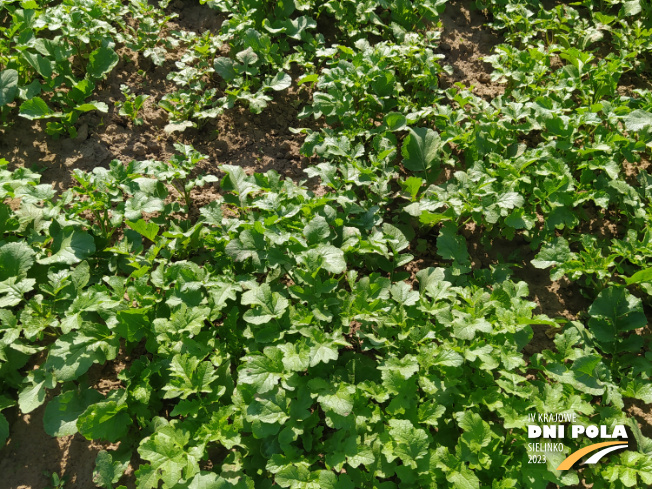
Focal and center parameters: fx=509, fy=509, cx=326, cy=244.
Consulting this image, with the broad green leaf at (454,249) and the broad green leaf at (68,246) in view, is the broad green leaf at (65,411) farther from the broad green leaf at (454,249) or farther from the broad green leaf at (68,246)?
the broad green leaf at (454,249)

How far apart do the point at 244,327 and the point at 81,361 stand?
0.87m

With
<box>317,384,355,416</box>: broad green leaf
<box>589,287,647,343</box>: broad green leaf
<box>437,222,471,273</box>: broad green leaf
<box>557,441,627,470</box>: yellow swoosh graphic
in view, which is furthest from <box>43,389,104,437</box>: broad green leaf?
<box>589,287,647,343</box>: broad green leaf

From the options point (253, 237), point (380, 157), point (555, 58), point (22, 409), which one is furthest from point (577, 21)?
point (22, 409)

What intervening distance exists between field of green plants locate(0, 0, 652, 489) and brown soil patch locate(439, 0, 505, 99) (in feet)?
0.33

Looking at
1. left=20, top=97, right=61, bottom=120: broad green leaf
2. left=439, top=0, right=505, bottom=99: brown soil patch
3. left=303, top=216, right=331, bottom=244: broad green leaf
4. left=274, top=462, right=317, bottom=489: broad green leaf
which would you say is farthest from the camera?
left=439, top=0, right=505, bottom=99: brown soil patch

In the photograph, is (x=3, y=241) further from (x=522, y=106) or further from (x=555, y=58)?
(x=555, y=58)

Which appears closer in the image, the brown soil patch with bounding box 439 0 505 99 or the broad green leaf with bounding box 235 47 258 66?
the broad green leaf with bounding box 235 47 258 66

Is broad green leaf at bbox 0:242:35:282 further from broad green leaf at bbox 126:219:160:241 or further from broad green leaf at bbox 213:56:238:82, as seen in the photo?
broad green leaf at bbox 213:56:238:82

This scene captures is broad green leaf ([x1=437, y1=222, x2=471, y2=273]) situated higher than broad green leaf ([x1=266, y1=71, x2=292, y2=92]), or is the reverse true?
broad green leaf ([x1=266, y1=71, x2=292, y2=92])

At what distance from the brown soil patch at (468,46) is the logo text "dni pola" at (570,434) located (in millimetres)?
2706

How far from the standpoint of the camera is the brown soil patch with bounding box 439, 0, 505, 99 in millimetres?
4344

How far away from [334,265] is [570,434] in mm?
1464

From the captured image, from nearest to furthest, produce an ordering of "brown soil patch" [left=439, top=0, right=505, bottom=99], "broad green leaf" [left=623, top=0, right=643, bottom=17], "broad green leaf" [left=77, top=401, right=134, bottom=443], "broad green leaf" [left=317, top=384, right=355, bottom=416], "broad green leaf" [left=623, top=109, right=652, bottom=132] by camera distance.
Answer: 1. "broad green leaf" [left=317, top=384, right=355, bottom=416]
2. "broad green leaf" [left=77, top=401, right=134, bottom=443]
3. "broad green leaf" [left=623, top=109, right=652, bottom=132]
4. "brown soil patch" [left=439, top=0, right=505, bottom=99]
5. "broad green leaf" [left=623, top=0, right=643, bottom=17]

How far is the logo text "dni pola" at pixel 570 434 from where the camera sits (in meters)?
2.50
